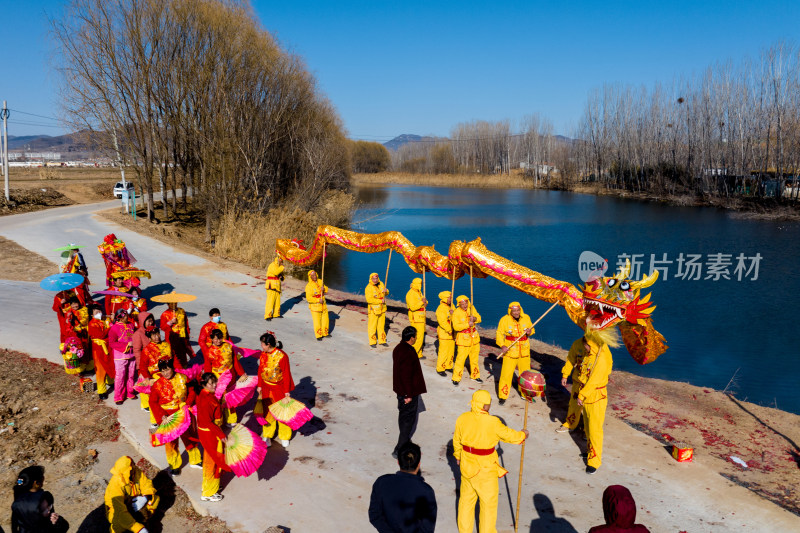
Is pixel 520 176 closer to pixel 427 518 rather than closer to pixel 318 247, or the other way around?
pixel 318 247

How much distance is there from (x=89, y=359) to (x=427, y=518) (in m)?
8.19

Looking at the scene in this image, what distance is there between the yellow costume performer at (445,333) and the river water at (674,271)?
7.64 m

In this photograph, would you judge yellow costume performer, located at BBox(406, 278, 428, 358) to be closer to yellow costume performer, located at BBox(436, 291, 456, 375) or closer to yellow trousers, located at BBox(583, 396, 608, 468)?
yellow costume performer, located at BBox(436, 291, 456, 375)

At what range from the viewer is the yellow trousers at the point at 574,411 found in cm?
821

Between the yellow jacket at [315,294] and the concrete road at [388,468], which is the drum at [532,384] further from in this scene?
the yellow jacket at [315,294]

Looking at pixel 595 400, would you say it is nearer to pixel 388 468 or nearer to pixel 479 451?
pixel 479 451

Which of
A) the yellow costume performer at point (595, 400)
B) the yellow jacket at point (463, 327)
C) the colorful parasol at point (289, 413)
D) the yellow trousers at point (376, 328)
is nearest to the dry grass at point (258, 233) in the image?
the yellow trousers at point (376, 328)

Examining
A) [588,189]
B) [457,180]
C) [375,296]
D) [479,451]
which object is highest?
[457,180]

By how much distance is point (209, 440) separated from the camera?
623cm

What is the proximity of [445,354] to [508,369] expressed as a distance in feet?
4.82

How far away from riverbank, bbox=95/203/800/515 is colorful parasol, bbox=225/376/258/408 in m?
4.07

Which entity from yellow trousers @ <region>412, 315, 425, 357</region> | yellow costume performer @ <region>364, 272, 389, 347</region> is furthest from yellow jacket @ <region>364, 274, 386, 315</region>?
yellow trousers @ <region>412, 315, 425, 357</region>

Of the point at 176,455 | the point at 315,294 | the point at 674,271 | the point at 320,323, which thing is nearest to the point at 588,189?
the point at 674,271

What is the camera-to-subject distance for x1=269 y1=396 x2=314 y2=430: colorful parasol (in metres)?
7.17
